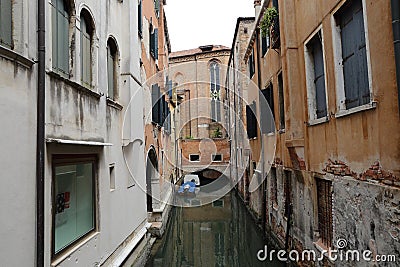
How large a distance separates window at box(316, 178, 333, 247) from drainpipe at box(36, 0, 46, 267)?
403 centimetres

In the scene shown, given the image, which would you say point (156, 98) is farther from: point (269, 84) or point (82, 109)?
point (82, 109)

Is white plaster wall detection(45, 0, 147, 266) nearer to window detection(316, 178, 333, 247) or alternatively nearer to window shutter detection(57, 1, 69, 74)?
window shutter detection(57, 1, 69, 74)

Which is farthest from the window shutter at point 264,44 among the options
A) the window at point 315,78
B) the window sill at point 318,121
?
the window sill at point 318,121

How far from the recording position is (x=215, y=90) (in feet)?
117

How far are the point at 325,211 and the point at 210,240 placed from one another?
6.40 meters

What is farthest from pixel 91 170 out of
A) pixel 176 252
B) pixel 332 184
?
pixel 176 252

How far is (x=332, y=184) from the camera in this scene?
16.4 ft

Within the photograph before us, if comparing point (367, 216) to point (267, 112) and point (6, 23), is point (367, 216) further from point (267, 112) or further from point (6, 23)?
point (267, 112)

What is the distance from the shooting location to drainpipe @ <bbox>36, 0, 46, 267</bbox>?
362 centimetres

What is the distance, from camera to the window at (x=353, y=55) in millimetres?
4091

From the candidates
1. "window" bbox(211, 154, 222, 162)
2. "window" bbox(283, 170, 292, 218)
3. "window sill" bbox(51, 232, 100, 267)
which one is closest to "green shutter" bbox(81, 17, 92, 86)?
"window sill" bbox(51, 232, 100, 267)

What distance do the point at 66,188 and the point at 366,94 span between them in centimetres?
411

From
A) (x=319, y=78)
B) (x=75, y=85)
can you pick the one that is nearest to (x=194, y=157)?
(x=319, y=78)

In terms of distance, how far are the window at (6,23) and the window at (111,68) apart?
3.32 m
